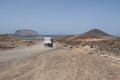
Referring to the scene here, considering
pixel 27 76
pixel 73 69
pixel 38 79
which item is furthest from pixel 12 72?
pixel 73 69

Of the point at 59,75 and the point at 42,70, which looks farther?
the point at 42,70

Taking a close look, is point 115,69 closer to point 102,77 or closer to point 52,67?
point 102,77

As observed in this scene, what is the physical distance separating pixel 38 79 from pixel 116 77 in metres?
4.92

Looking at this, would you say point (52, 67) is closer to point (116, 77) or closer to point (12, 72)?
point (12, 72)

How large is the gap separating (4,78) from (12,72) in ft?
6.15

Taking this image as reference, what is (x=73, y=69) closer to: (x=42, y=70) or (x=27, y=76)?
(x=42, y=70)

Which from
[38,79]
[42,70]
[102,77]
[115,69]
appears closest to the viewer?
[38,79]

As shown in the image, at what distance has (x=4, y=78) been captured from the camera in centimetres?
1515

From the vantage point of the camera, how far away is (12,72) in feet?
55.8

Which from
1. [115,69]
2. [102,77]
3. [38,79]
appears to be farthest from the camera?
[115,69]

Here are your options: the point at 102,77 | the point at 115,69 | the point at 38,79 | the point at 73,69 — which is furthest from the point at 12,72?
the point at 115,69

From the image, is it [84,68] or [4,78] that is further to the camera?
[84,68]

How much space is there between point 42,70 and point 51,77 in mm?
2249

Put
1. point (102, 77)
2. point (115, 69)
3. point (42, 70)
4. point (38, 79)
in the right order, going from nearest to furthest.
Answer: point (38, 79), point (102, 77), point (42, 70), point (115, 69)
